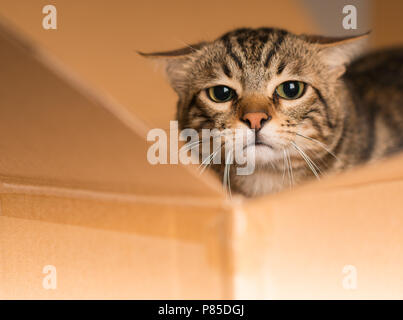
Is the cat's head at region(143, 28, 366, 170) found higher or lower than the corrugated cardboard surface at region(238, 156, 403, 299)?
higher

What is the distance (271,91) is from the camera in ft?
1.22

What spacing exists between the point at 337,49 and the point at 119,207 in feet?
1.25

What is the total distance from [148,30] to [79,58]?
110 millimetres

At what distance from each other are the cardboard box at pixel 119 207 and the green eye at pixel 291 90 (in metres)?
0.14

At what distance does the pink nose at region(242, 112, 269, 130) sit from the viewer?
1.20ft

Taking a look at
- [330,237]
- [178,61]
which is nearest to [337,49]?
[178,61]

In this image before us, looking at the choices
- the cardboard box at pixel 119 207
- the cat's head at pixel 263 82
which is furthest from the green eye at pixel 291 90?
the cardboard box at pixel 119 207

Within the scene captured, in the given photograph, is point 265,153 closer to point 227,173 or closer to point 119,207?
point 227,173

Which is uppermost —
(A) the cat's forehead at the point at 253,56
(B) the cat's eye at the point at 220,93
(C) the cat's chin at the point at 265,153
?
(A) the cat's forehead at the point at 253,56

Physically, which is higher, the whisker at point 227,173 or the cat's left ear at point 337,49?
the cat's left ear at point 337,49

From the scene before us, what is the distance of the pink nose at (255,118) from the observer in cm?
36

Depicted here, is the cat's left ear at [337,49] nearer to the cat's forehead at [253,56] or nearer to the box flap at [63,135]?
the cat's forehead at [253,56]

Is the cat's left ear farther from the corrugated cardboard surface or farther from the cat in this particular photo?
the corrugated cardboard surface

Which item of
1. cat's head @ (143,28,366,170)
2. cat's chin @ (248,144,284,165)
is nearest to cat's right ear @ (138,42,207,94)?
cat's head @ (143,28,366,170)
